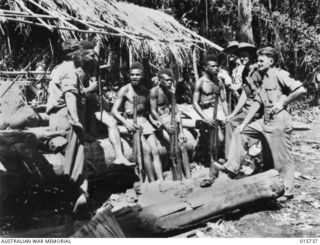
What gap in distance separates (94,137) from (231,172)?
2198 millimetres

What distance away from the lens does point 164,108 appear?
22.0ft

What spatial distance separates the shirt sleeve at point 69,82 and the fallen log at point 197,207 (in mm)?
1688

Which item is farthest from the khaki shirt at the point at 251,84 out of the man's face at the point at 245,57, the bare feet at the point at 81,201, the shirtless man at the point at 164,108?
the bare feet at the point at 81,201

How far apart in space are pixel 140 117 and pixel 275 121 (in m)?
2.08

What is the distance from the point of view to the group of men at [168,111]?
5.30 metres

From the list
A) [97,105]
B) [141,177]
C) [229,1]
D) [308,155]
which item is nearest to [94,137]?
[97,105]

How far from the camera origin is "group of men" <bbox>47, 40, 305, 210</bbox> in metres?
5.30

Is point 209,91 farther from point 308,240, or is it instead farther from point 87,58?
point 308,240

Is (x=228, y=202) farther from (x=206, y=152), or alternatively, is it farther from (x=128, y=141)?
(x=206, y=152)

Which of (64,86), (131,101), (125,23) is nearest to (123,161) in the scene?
(131,101)

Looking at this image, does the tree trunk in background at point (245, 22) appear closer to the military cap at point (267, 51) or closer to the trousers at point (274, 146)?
the military cap at point (267, 51)

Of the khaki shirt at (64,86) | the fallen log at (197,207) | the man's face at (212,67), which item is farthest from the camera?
the man's face at (212,67)

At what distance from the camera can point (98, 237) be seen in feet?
13.3

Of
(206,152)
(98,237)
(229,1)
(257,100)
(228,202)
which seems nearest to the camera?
(98,237)
